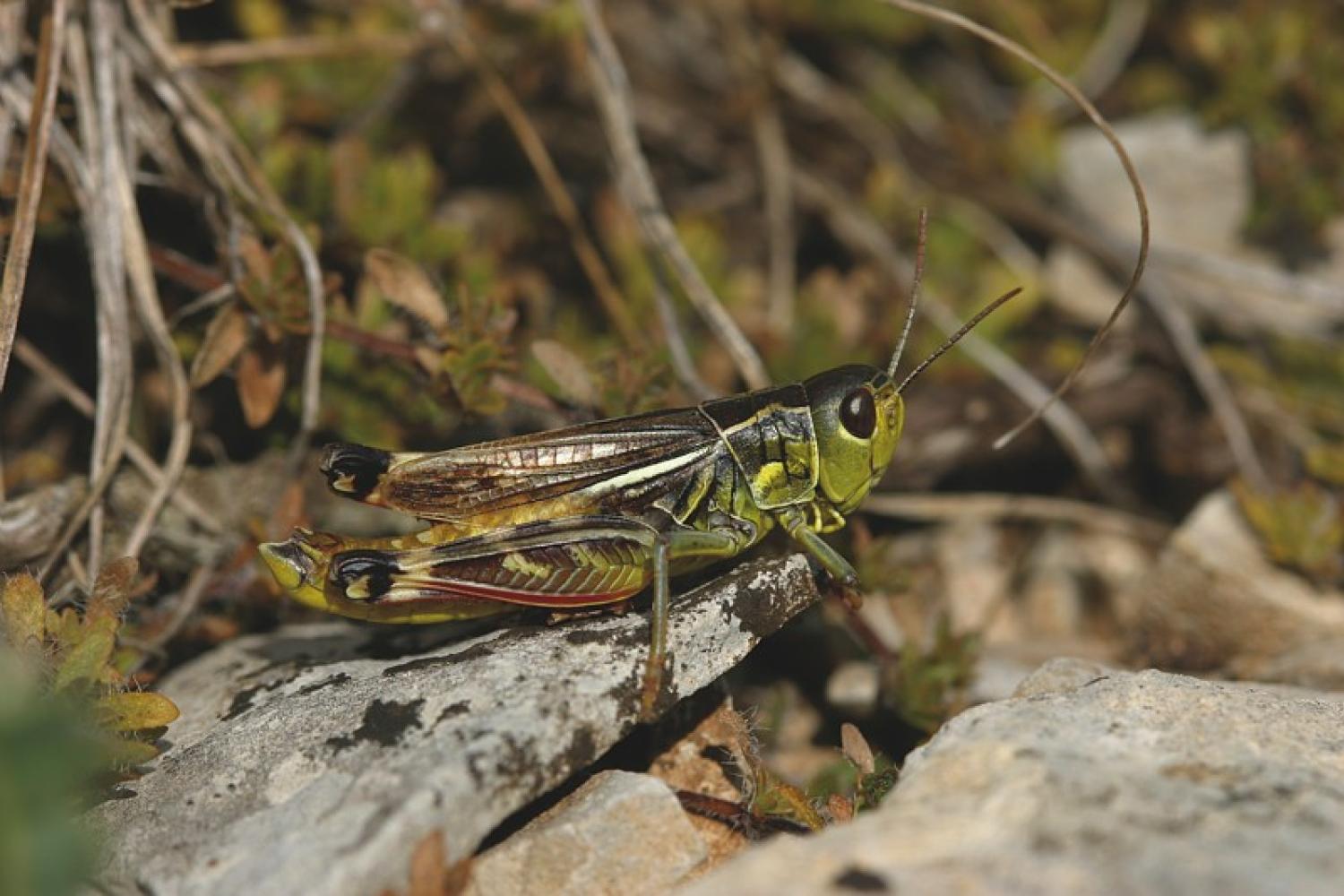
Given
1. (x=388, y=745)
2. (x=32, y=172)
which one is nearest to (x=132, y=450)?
(x=32, y=172)

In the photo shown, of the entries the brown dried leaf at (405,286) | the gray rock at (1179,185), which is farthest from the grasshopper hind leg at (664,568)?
the gray rock at (1179,185)

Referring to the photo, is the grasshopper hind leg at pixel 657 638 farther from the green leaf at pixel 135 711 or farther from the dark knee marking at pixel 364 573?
the green leaf at pixel 135 711

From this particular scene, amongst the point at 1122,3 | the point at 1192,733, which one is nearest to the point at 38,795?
the point at 1192,733

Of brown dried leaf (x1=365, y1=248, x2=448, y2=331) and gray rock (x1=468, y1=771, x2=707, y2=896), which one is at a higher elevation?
brown dried leaf (x1=365, y1=248, x2=448, y2=331)

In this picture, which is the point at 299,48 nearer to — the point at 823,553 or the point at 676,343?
the point at 676,343

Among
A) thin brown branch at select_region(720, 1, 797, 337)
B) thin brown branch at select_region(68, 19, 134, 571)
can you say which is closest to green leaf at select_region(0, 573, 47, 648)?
thin brown branch at select_region(68, 19, 134, 571)

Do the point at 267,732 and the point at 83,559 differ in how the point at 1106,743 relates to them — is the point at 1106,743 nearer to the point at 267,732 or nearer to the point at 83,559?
the point at 267,732

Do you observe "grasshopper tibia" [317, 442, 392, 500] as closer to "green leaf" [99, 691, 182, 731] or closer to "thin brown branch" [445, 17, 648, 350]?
"green leaf" [99, 691, 182, 731]

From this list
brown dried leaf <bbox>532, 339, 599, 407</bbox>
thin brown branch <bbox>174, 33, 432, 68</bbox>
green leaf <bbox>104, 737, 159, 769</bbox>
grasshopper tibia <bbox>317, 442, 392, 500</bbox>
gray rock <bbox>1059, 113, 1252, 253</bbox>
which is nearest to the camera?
green leaf <bbox>104, 737, 159, 769</bbox>
